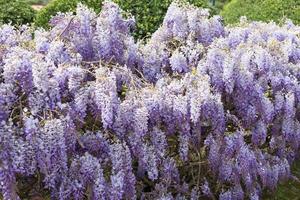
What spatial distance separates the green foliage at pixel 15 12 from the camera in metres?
8.27

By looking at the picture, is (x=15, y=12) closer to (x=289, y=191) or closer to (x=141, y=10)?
(x=141, y=10)

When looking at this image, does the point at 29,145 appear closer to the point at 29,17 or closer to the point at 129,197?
the point at 129,197

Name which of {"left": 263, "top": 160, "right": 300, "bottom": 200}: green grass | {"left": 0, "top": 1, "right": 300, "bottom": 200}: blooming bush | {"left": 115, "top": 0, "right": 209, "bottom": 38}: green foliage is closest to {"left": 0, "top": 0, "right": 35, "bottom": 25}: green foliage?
{"left": 115, "top": 0, "right": 209, "bottom": 38}: green foliage

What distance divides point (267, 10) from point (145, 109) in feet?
20.6

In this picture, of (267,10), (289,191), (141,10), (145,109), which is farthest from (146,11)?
(145,109)

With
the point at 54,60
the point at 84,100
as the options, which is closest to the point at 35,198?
the point at 84,100

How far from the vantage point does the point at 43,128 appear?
11.6 ft

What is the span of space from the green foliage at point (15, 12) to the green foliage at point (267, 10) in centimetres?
369

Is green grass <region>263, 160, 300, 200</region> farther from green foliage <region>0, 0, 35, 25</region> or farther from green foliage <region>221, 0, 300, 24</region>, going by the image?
green foliage <region>0, 0, 35, 25</region>

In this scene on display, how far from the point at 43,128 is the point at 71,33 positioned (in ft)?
4.24

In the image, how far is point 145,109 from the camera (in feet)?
13.1

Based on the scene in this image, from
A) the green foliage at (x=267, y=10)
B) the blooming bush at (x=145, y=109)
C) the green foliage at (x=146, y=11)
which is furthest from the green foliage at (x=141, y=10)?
the green foliage at (x=267, y=10)

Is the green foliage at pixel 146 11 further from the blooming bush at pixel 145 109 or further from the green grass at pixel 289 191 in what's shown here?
the green grass at pixel 289 191

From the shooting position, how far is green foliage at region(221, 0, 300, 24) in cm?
957
